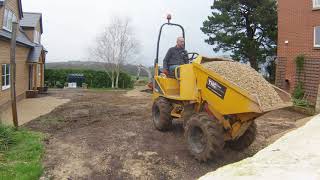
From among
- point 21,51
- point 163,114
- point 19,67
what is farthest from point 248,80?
point 21,51

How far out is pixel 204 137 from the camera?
28.5 ft

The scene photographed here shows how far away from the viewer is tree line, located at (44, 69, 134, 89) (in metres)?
43.2

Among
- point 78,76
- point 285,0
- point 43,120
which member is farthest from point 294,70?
point 78,76

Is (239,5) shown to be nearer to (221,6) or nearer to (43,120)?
(221,6)

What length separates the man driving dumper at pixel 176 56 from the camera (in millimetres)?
11281

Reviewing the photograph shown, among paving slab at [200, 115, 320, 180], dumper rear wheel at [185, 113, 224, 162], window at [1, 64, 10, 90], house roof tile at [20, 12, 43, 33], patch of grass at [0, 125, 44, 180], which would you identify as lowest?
patch of grass at [0, 125, 44, 180]

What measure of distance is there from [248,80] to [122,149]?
3.35 m

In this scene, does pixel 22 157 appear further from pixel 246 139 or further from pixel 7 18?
pixel 7 18

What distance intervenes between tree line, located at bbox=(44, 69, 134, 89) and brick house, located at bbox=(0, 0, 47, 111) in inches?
426

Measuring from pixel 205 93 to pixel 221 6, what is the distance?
26.1 m

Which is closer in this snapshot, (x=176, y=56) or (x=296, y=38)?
(x=176, y=56)

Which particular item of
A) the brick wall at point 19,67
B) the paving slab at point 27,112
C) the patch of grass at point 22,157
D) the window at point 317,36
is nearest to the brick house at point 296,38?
the window at point 317,36

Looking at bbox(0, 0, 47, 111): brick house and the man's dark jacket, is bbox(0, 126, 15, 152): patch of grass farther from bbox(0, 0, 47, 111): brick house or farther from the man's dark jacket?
bbox(0, 0, 47, 111): brick house

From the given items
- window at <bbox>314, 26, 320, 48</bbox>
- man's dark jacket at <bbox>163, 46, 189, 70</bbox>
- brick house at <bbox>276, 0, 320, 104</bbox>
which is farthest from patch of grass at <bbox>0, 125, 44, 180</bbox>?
window at <bbox>314, 26, 320, 48</bbox>
